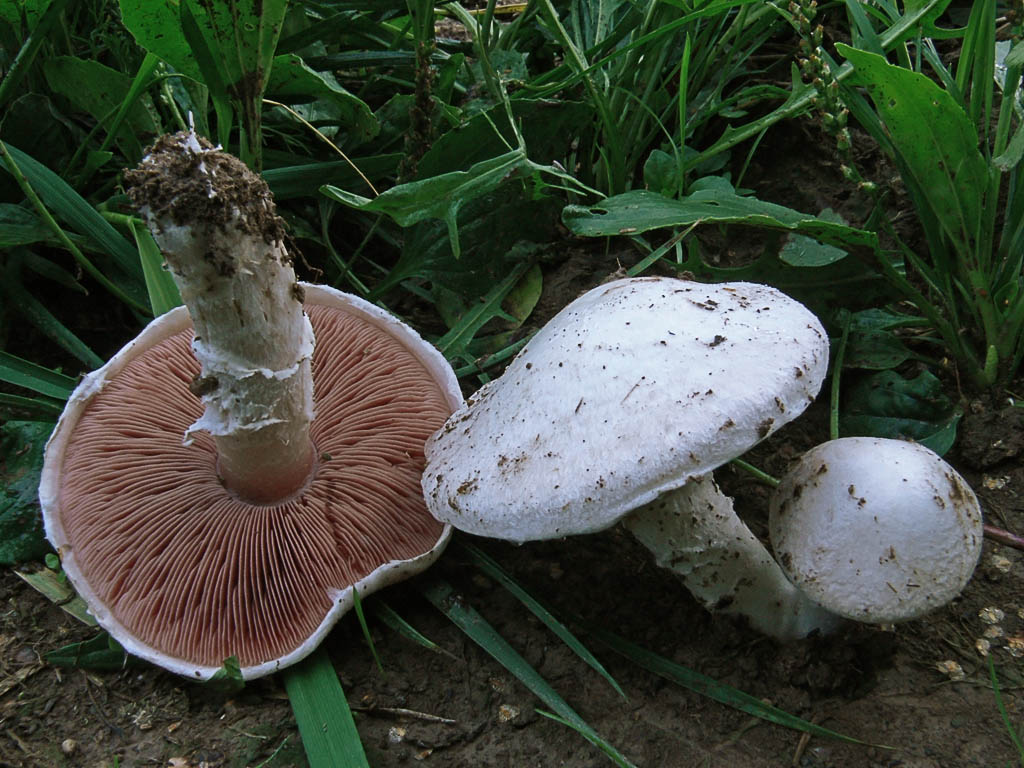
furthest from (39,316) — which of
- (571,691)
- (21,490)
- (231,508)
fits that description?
(571,691)

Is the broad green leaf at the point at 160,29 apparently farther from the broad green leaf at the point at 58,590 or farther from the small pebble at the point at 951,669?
the small pebble at the point at 951,669

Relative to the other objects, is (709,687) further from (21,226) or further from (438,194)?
(21,226)

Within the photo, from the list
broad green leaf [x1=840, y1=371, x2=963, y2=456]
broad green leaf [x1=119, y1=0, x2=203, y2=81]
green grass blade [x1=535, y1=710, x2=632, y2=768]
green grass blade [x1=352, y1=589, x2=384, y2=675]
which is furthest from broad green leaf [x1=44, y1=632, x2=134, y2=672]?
broad green leaf [x1=840, y1=371, x2=963, y2=456]

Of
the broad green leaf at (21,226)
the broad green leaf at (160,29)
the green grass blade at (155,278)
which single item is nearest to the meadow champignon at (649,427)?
the green grass blade at (155,278)

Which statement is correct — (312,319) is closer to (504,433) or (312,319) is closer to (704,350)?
(504,433)

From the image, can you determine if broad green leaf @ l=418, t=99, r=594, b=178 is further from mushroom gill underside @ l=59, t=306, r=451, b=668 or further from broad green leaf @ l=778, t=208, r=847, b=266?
broad green leaf @ l=778, t=208, r=847, b=266
